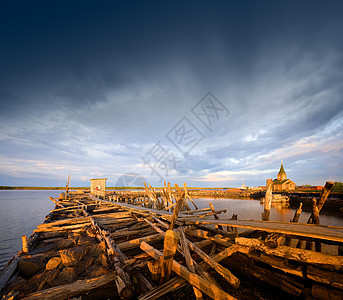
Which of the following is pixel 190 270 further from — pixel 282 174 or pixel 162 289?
pixel 282 174

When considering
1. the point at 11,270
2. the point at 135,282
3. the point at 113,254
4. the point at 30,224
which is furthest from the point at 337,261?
the point at 30,224

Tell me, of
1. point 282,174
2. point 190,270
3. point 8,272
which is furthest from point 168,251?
point 282,174

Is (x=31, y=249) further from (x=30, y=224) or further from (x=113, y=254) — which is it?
(x=30, y=224)

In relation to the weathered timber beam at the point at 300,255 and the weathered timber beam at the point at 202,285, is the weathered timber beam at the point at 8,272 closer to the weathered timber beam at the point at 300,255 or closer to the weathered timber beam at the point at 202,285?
the weathered timber beam at the point at 202,285

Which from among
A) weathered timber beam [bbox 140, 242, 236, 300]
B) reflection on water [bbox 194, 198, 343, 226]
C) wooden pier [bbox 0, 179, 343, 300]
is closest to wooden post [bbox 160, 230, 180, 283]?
wooden pier [bbox 0, 179, 343, 300]

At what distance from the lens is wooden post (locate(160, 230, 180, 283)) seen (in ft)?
11.4

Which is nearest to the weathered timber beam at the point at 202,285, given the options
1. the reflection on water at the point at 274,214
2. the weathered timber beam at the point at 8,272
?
the weathered timber beam at the point at 8,272

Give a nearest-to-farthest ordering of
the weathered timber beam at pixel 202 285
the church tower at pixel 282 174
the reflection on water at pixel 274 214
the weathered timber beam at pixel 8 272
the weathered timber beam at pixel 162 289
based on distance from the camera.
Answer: the weathered timber beam at pixel 202 285
the weathered timber beam at pixel 162 289
the weathered timber beam at pixel 8 272
the reflection on water at pixel 274 214
the church tower at pixel 282 174

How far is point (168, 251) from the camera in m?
3.61

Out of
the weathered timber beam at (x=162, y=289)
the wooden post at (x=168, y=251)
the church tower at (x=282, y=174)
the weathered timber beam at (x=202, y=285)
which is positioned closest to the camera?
the weathered timber beam at (x=202, y=285)

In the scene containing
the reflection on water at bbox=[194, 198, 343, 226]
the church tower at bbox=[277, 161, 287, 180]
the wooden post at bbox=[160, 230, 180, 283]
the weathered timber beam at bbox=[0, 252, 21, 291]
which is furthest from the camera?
the church tower at bbox=[277, 161, 287, 180]

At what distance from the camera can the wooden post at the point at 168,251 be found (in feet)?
11.4

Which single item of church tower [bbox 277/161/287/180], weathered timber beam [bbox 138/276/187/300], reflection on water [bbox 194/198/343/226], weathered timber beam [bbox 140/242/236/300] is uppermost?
church tower [bbox 277/161/287/180]

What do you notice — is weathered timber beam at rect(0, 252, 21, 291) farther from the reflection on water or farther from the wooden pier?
the reflection on water
